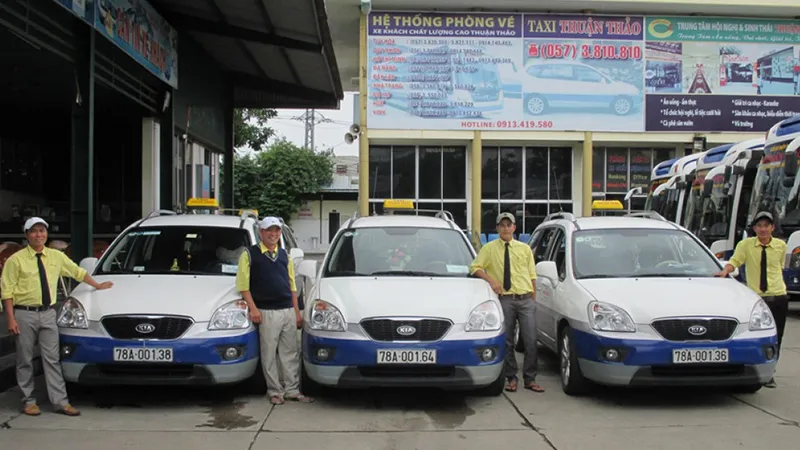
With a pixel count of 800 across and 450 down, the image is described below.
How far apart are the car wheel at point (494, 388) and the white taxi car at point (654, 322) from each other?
645 mm

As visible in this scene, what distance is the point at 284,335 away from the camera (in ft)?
20.8

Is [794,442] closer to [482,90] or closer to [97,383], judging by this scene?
[97,383]

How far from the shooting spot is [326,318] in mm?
5977

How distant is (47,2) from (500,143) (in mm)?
17929

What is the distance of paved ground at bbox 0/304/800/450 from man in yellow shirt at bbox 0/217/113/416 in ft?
0.72

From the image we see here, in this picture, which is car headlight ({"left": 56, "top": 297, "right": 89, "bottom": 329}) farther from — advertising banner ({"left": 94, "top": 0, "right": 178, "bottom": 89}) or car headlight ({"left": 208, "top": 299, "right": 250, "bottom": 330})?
advertising banner ({"left": 94, "top": 0, "right": 178, "bottom": 89})

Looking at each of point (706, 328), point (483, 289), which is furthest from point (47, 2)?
point (706, 328)

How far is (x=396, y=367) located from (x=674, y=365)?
2274 mm

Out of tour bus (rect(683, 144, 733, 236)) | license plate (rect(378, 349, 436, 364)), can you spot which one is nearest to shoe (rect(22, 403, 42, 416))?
license plate (rect(378, 349, 436, 364))

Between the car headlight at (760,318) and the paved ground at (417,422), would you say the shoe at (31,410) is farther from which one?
the car headlight at (760,318)

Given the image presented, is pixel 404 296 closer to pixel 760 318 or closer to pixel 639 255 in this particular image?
pixel 639 255

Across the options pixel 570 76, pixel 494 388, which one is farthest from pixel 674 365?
pixel 570 76

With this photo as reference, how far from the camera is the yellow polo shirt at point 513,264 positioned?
6.85 metres

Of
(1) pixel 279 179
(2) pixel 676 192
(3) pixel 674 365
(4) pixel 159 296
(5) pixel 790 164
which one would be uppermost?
(1) pixel 279 179
